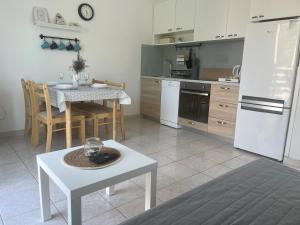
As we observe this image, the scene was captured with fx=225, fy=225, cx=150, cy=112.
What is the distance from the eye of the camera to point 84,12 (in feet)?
12.1

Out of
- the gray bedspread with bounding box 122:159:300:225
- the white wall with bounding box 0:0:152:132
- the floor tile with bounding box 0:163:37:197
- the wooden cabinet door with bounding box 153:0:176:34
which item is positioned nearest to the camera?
the gray bedspread with bounding box 122:159:300:225

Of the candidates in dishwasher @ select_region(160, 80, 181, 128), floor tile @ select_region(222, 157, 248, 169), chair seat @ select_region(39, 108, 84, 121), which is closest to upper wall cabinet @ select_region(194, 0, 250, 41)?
dishwasher @ select_region(160, 80, 181, 128)

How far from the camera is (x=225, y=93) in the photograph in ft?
10.2

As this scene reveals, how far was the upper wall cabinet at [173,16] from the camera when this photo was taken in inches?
150

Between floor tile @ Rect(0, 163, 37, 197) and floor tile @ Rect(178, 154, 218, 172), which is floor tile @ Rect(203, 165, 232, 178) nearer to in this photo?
floor tile @ Rect(178, 154, 218, 172)

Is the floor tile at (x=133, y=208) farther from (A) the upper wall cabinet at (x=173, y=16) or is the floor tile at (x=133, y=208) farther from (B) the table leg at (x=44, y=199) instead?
(A) the upper wall cabinet at (x=173, y=16)

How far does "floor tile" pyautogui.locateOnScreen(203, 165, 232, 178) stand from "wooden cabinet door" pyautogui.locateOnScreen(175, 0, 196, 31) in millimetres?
2429

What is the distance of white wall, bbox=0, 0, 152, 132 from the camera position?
10.3 ft

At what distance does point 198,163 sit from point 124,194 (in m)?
1.00

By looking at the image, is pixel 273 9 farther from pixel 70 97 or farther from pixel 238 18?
pixel 70 97

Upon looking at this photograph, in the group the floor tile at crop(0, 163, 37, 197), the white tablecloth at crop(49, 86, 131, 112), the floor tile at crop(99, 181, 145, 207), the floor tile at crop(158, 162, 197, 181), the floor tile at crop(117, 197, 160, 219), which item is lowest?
the floor tile at crop(117, 197, 160, 219)

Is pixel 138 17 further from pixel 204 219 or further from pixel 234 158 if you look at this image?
pixel 204 219

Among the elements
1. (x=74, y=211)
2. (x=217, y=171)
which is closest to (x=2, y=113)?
(x=74, y=211)

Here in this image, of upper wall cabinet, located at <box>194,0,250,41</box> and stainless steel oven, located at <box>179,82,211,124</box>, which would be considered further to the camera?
stainless steel oven, located at <box>179,82,211,124</box>
